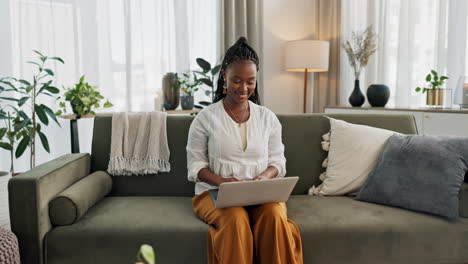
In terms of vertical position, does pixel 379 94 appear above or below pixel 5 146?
above

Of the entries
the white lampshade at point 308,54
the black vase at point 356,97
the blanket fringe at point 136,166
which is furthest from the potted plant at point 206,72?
the blanket fringe at point 136,166

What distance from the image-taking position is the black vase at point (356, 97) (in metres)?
3.93

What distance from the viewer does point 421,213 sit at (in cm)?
180

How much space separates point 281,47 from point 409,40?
125cm

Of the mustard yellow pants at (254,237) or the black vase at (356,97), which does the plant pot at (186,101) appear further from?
the mustard yellow pants at (254,237)

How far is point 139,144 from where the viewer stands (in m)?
2.16

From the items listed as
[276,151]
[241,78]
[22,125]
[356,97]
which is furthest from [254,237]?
[356,97]

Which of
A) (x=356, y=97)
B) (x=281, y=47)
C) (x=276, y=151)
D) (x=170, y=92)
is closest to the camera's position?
(x=276, y=151)

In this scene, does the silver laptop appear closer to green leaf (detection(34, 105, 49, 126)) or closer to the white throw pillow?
the white throw pillow

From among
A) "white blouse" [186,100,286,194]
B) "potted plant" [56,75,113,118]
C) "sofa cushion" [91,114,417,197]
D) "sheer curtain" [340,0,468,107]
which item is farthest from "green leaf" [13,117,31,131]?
"sheer curtain" [340,0,468,107]

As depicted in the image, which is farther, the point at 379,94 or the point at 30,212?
the point at 379,94

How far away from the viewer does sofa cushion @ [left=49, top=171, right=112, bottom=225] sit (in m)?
1.67

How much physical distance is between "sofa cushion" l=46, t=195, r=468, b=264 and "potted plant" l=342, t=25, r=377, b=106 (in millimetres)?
2280

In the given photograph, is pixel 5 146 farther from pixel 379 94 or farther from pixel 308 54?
pixel 379 94
